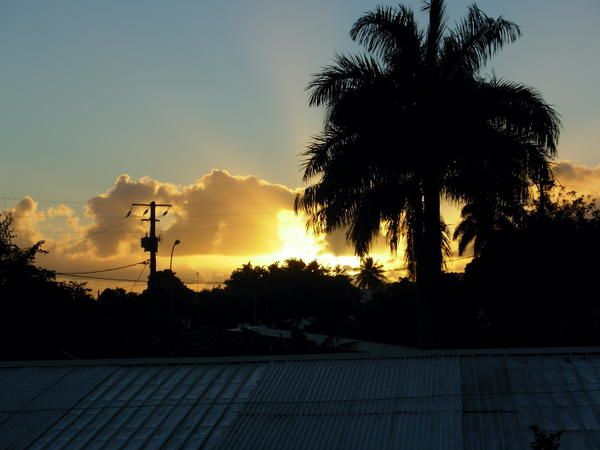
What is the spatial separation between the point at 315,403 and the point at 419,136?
1351 cm

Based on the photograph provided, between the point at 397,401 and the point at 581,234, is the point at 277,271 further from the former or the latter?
the point at 397,401

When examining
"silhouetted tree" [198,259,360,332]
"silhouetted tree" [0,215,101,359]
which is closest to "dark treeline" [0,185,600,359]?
"silhouetted tree" [0,215,101,359]

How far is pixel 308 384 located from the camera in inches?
643

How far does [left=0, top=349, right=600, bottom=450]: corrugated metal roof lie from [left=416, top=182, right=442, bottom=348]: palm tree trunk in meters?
9.24

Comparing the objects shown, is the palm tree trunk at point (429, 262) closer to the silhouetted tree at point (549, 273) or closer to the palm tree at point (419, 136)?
the palm tree at point (419, 136)

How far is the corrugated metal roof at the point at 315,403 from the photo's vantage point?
545 inches

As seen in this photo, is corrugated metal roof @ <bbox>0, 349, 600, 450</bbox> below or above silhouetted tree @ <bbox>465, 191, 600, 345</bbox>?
below

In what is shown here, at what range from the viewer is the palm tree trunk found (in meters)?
26.2

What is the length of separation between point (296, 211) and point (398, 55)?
6.65 metres

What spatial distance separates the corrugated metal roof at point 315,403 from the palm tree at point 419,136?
10039 millimetres

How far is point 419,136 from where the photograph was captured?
2661 cm

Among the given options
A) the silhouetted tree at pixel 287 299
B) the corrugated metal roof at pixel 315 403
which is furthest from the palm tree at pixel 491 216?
the silhouetted tree at pixel 287 299

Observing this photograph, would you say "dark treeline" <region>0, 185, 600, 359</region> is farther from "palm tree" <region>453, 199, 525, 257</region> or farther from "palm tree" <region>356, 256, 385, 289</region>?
"palm tree" <region>356, 256, 385, 289</region>

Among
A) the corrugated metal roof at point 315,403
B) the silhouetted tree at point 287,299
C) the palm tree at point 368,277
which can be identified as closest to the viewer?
the corrugated metal roof at point 315,403
